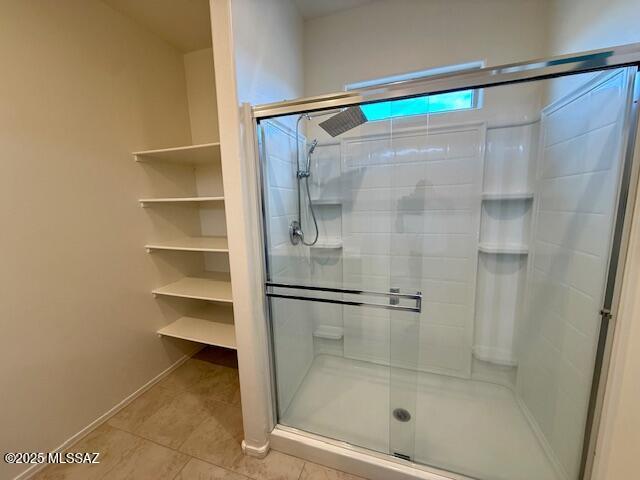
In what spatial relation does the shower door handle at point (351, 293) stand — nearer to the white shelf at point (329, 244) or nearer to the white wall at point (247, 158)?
the white wall at point (247, 158)

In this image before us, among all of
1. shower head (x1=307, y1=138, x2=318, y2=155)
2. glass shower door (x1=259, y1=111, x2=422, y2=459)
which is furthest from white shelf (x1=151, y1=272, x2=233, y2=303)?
shower head (x1=307, y1=138, x2=318, y2=155)

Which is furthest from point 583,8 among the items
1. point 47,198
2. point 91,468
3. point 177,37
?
point 91,468

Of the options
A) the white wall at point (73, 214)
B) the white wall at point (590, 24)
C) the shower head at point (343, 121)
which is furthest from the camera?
the shower head at point (343, 121)

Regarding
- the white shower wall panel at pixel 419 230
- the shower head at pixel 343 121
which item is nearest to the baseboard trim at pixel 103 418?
the white shower wall panel at pixel 419 230

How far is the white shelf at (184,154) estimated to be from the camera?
1.64 meters

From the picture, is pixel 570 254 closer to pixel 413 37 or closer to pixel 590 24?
pixel 590 24

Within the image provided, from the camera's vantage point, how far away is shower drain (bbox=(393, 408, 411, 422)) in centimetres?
146

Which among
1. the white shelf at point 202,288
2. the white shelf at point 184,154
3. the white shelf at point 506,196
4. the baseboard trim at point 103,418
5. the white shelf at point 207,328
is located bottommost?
the baseboard trim at point 103,418

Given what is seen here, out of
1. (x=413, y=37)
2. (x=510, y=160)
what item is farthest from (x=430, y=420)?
(x=413, y=37)

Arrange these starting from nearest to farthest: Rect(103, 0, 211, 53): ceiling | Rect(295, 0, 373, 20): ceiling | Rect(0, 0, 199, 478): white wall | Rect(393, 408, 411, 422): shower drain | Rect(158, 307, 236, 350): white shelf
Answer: Rect(0, 0, 199, 478): white wall
Rect(393, 408, 411, 422): shower drain
Rect(103, 0, 211, 53): ceiling
Rect(295, 0, 373, 20): ceiling
Rect(158, 307, 236, 350): white shelf

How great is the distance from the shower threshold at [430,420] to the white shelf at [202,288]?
85 centimetres

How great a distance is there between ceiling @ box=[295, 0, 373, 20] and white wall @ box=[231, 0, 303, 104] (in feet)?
0.19

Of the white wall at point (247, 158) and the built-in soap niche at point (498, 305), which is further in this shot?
the built-in soap niche at point (498, 305)

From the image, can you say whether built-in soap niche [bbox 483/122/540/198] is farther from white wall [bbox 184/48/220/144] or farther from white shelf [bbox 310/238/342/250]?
white wall [bbox 184/48/220/144]
